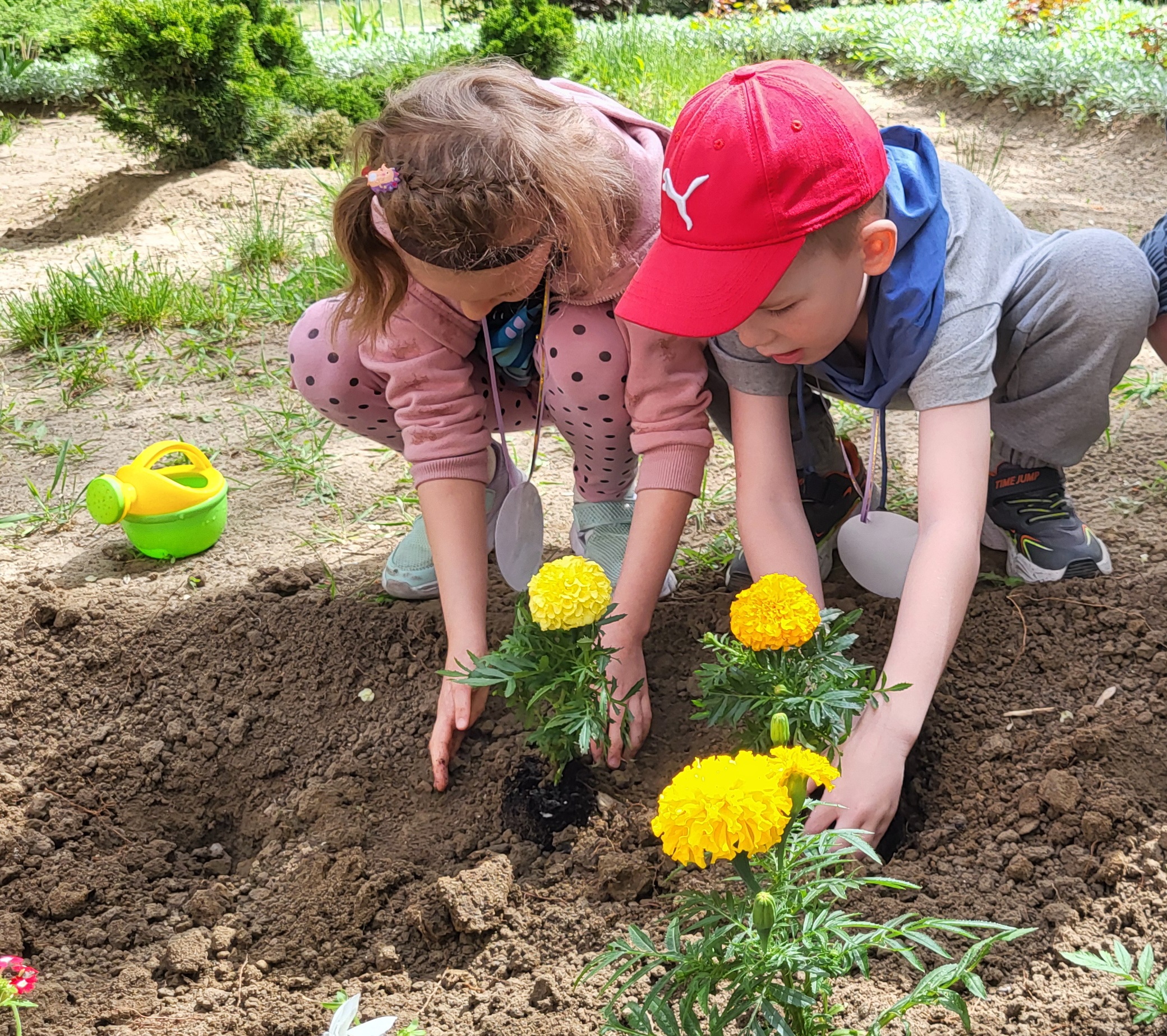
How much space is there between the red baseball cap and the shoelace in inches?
35.3

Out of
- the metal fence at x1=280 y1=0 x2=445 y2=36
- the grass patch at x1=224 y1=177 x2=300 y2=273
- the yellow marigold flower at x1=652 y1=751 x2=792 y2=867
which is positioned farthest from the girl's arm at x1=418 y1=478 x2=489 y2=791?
the metal fence at x1=280 y1=0 x2=445 y2=36

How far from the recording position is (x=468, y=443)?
6.97 feet

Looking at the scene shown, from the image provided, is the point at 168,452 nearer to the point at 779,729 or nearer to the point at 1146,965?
the point at 779,729

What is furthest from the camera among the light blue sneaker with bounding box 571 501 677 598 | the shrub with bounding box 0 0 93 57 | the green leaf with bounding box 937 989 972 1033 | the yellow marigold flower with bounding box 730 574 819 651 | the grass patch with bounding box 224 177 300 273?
the shrub with bounding box 0 0 93 57

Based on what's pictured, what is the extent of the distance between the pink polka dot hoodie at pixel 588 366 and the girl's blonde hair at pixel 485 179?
7cm

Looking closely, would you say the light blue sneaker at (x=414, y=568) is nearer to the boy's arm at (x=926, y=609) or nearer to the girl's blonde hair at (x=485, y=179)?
the girl's blonde hair at (x=485, y=179)

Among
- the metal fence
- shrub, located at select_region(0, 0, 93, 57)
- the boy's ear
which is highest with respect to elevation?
the boy's ear

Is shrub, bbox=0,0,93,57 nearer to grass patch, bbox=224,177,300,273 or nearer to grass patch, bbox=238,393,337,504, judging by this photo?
grass patch, bbox=224,177,300,273

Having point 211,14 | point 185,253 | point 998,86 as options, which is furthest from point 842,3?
point 185,253

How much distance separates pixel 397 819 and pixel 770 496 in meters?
0.85

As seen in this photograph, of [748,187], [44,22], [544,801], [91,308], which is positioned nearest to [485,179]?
[748,187]

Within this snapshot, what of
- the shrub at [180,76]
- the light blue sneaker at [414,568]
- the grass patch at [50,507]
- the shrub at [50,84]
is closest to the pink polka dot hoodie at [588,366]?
the light blue sneaker at [414,568]

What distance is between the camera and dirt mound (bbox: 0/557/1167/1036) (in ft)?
4.83

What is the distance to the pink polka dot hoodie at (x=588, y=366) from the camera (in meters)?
1.93
